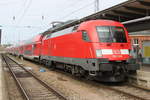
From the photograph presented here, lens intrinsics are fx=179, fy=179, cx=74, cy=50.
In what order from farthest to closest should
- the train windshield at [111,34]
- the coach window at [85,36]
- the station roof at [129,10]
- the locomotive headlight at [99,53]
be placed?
the station roof at [129,10] → the coach window at [85,36] → the train windshield at [111,34] → the locomotive headlight at [99,53]

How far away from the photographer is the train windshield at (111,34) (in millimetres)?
8695

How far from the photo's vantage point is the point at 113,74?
A: 8.37m

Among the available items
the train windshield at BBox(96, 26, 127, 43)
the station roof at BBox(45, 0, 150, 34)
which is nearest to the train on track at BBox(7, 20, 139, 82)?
the train windshield at BBox(96, 26, 127, 43)

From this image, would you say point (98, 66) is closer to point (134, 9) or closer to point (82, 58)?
point (82, 58)

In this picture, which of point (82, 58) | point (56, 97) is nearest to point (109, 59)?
point (82, 58)

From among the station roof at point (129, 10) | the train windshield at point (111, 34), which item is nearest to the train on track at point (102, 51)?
the train windshield at point (111, 34)

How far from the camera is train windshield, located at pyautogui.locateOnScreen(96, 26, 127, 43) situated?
28.5ft

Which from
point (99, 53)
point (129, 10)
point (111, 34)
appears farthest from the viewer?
point (129, 10)

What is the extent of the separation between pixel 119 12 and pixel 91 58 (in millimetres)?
4943

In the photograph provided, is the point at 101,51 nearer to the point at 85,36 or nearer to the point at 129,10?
the point at 85,36

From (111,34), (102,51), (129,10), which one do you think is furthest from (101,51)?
(129,10)

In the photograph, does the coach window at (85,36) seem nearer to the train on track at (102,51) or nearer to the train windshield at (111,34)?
the train on track at (102,51)

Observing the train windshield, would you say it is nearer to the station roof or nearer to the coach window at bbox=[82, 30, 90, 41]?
the coach window at bbox=[82, 30, 90, 41]

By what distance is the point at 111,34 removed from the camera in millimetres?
8883
